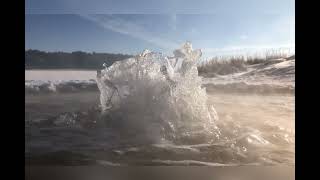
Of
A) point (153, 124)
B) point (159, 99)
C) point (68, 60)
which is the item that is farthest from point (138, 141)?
point (68, 60)

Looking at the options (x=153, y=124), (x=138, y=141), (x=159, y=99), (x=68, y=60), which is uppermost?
(x=68, y=60)

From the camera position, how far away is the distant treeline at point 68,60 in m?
3.42

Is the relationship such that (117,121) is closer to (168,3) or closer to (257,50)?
(168,3)

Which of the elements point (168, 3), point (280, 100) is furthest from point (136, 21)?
point (280, 100)

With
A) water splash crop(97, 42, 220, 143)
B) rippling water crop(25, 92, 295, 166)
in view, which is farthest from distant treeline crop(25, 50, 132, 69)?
rippling water crop(25, 92, 295, 166)

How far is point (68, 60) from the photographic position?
3461 millimetres

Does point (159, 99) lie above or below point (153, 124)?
above

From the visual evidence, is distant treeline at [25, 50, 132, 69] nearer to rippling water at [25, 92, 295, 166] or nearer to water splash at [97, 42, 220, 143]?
water splash at [97, 42, 220, 143]

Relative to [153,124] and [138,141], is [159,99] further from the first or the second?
[138,141]

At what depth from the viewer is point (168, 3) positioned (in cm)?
345

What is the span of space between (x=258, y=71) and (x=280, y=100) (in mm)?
310

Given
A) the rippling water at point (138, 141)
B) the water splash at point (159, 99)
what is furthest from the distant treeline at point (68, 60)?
the rippling water at point (138, 141)

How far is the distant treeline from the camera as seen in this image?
3422mm

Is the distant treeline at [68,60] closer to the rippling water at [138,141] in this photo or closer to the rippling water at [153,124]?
the rippling water at [153,124]
